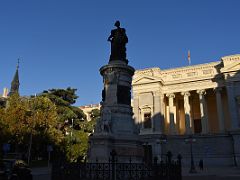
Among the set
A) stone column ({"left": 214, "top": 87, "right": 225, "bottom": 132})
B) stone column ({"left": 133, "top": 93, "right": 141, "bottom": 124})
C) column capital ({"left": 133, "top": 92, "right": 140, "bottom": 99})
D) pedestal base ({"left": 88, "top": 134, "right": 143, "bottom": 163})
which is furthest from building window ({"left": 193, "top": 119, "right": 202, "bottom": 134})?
pedestal base ({"left": 88, "top": 134, "right": 143, "bottom": 163})

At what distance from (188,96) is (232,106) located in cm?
888

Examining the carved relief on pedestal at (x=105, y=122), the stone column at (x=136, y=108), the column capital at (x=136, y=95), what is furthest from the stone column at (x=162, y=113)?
the carved relief on pedestal at (x=105, y=122)

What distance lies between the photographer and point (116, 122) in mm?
16359

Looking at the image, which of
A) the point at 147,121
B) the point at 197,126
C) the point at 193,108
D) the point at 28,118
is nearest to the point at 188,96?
the point at 193,108

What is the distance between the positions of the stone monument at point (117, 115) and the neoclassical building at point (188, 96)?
3755 cm

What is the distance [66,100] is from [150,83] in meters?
16.7

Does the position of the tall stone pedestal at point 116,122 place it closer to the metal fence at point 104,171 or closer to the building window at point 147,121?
the metal fence at point 104,171

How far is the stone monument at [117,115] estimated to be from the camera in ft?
50.9

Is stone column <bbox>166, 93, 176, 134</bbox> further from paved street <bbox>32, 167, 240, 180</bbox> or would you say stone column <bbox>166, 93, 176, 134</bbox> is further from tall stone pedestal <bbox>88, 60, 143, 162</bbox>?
tall stone pedestal <bbox>88, 60, 143, 162</bbox>

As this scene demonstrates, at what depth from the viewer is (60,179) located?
11.1 meters

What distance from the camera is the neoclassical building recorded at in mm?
51781

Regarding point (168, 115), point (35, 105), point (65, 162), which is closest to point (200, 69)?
point (168, 115)

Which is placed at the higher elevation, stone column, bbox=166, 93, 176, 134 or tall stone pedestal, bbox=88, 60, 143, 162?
stone column, bbox=166, 93, 176, 134

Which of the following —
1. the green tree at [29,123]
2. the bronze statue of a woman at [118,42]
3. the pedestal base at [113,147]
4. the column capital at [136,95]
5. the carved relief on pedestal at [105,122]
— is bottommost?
the pedestal base at [113,147]
